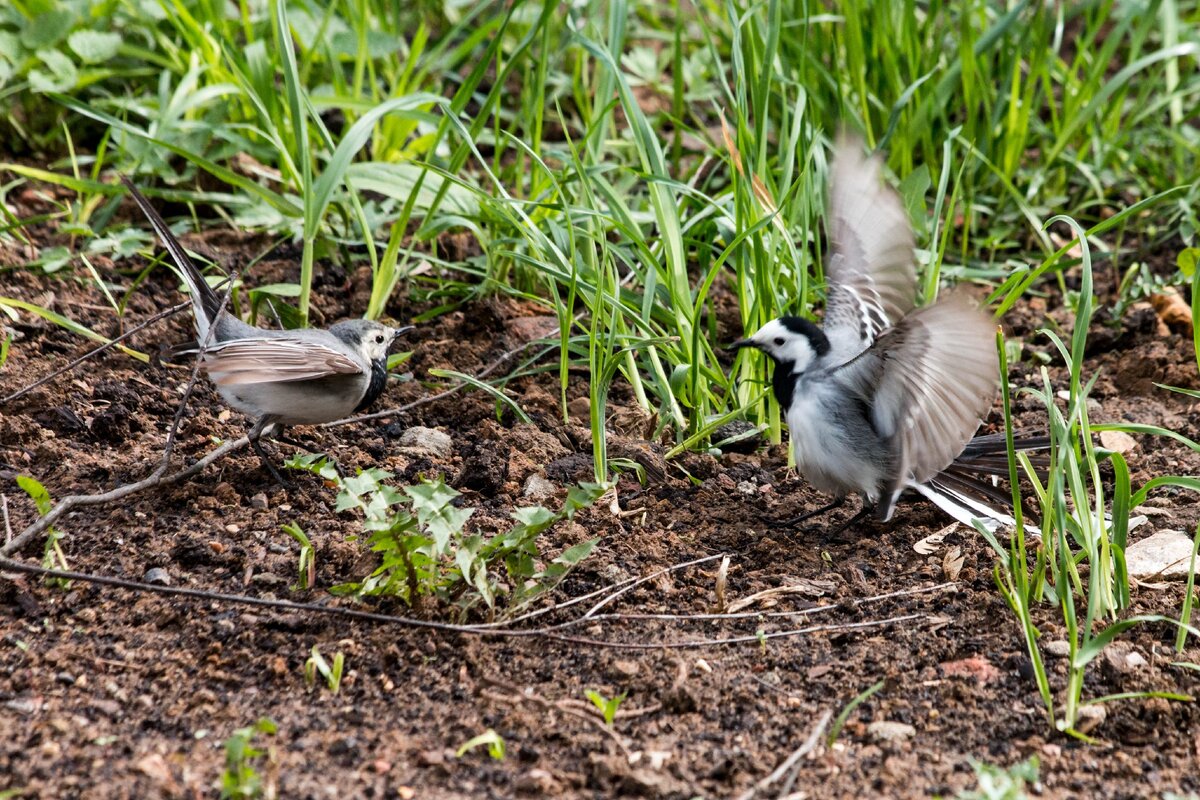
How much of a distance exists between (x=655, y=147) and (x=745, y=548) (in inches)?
57.5

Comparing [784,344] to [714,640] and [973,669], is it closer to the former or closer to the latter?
[714,640]

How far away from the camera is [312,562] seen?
342 centimetres

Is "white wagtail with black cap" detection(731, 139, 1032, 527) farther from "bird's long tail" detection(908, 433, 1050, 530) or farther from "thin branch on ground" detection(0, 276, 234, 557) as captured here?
"thin branch on ground" detection(0, 276, 234, 557)

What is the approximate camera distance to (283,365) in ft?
13.3

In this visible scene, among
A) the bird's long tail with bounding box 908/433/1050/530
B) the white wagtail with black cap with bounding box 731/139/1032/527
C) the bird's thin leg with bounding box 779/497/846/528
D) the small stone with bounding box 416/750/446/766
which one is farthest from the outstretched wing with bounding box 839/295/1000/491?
the small stone with bounding box 416/750/446/766

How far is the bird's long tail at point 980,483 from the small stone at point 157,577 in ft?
7.31

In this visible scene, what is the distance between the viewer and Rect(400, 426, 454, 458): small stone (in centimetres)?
433

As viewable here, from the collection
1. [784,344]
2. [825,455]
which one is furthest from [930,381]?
[784,344]

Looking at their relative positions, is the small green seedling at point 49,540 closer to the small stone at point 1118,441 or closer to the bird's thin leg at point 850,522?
the bird's thin leg at point 850,522

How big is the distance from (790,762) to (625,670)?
53 cm

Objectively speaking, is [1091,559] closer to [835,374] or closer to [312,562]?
[835,374]

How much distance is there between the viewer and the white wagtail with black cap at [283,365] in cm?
400

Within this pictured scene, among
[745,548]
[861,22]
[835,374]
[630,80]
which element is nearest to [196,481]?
[745,548]

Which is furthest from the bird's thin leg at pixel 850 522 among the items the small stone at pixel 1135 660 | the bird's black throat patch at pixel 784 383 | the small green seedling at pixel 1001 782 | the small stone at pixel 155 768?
the small stone at pixel 155 768
